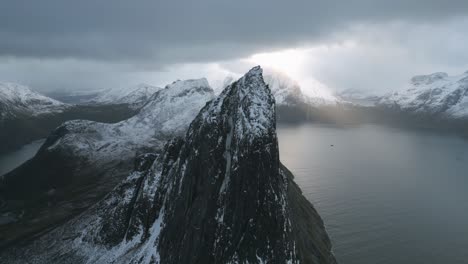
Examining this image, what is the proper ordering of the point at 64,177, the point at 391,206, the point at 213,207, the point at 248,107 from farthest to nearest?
the point at 64,177, the point at 391,206, the point at 248,107, the point at 213,207

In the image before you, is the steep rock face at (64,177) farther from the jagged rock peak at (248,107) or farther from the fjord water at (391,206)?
the fjord water at (391,206)

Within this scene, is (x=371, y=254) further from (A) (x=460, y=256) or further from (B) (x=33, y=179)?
(B) (x=33, y=179)

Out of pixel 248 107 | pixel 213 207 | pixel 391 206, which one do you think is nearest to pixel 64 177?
pixel 213 207

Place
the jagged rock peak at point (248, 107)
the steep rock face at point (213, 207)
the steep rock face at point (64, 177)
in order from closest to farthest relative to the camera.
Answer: the steep rock face at point (213, 207), the jagged rock peak at point (248, 107), the steep rock face at point (64, 177)

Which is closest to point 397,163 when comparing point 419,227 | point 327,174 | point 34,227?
point 327,174

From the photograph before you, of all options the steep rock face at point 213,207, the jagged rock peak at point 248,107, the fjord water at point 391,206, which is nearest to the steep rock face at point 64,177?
the steep rock face at point 213,207

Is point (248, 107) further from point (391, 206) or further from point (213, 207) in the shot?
point (391, 206)
